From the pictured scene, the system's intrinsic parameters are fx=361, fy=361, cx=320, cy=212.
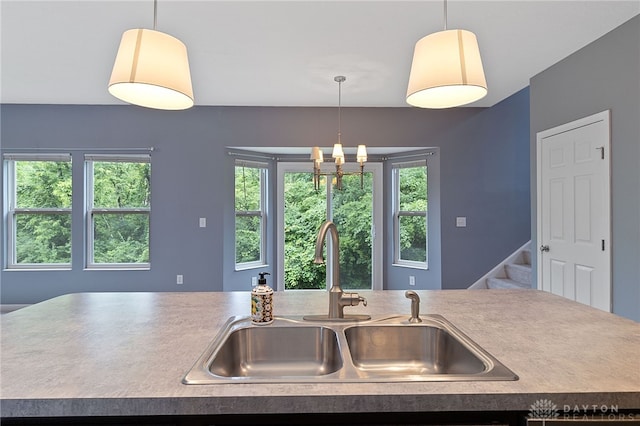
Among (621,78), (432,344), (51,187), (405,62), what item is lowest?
(432,344)

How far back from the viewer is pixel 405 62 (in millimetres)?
3152

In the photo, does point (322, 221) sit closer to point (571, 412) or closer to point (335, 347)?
point (335, 347)

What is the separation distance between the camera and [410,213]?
4.98 m

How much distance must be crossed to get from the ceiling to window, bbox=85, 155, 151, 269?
108 centimetres

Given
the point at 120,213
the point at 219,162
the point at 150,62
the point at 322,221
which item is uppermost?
the point at 219,162

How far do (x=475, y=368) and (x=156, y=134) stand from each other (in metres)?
4.49

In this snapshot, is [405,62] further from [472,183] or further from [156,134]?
[156,134]

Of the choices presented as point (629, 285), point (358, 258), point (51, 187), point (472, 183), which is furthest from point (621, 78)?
point (51, 187)

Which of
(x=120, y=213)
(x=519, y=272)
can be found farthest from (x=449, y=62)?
(x=120, y=213)

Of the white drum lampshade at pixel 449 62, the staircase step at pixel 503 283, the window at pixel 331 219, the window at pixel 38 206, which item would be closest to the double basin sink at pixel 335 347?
the white drum lampshade at pixel 449 62

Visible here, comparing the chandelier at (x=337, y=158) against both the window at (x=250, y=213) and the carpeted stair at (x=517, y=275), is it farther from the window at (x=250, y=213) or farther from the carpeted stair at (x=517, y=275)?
the carpeted stair at (x=517, y=275)

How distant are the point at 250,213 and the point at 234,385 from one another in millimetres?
4185

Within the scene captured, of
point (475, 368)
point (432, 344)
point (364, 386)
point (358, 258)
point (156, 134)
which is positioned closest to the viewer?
point (364, 386)

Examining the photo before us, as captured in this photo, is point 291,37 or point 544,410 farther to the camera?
point 291,37
